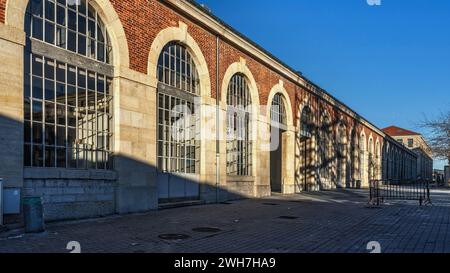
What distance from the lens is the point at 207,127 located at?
16.6 m

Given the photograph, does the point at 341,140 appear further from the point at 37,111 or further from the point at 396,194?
the point at 37,111

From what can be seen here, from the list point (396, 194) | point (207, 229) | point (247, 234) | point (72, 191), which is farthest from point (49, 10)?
point (396, 194)

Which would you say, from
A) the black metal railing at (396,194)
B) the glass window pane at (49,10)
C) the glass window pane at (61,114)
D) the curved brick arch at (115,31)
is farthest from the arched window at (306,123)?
the glass window pane at (49,10)

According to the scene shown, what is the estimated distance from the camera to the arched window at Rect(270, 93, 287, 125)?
23625 millimetres

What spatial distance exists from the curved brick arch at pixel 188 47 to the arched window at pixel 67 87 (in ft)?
5.73

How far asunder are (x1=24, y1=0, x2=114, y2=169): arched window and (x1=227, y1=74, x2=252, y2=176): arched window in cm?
776

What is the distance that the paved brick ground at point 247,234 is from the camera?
23.5 feet

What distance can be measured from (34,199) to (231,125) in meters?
11.5

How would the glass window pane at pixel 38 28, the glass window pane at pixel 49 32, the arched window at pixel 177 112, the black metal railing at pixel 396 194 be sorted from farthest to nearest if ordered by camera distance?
the black metal railing at pixel 396 194, the arched window at pixel 177 112, the glass window pane at pixel 49 32, the glass window pane at pixel 38 28

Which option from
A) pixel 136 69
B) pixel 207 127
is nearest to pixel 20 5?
pixel 136 69

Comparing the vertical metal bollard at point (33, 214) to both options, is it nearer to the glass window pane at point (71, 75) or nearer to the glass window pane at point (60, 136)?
the glass window pane at point (60, 136)

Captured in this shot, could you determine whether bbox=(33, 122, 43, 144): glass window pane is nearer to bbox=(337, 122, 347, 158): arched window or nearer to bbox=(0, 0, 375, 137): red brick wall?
bbox=(0, 0, 375, 137): red brick wall

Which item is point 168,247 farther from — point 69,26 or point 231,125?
point 231,125

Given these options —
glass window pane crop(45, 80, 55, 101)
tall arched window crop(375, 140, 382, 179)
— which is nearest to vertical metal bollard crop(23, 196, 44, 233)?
glass window pane crop(45, 80, 55, 101)
